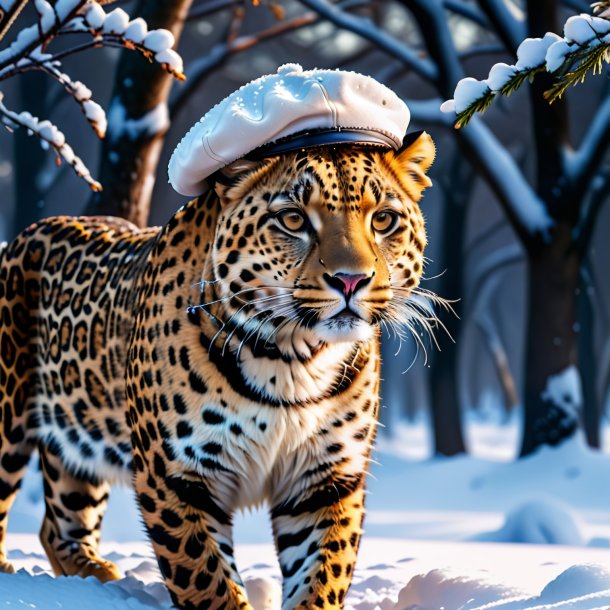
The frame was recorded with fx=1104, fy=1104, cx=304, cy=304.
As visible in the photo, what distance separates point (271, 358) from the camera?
338cm

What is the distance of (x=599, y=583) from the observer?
3732 mm

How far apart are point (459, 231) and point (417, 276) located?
407 inches

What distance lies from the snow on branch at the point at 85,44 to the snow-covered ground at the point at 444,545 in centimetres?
181

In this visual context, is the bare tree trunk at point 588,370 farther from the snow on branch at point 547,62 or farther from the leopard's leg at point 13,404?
the snow on branch at point 547,62

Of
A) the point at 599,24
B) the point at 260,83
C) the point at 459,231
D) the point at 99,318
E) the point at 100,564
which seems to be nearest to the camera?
the point at 599,24

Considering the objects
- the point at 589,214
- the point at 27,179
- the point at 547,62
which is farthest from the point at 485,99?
the point at 27,179

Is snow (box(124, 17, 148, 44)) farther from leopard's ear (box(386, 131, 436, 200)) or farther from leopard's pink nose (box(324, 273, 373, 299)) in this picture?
leopard's pink nose (box(324, 273, 373, 299))

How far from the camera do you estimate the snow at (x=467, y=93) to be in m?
3.24

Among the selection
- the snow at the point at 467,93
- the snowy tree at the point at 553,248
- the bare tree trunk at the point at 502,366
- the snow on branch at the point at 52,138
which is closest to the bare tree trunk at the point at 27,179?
the snowy tree at the point at 553,248

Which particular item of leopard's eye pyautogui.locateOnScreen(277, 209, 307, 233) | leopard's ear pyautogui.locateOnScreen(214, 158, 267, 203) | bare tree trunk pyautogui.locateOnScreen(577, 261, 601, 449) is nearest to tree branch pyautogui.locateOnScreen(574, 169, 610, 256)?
bare tree trunk pyautogui.locateOnScreen(577, 261, 601, 449)

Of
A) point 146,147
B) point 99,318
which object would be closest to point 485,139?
point 146,147

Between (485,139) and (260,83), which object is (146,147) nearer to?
(485,139)

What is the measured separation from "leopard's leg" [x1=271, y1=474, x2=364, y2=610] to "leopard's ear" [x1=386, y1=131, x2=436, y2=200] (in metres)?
0.99

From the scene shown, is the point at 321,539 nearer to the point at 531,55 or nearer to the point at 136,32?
the point at 531,55
